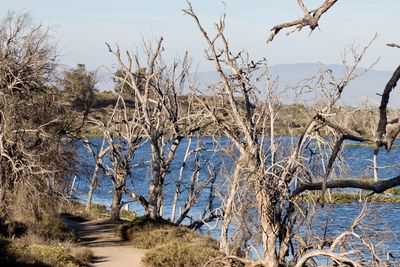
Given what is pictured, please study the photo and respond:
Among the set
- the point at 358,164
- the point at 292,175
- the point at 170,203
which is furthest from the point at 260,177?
the point at 358,164

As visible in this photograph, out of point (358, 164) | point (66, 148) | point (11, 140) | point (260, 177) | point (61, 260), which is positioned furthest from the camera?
point (358, 164)

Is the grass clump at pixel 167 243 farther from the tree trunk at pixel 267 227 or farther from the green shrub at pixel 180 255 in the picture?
the tree trunk at pixel 267 227

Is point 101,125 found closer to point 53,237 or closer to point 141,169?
point 53,237

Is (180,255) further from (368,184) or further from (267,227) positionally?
(368,184)

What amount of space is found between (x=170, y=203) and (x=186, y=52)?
17875 mm

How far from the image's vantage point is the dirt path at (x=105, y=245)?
73.5 feet

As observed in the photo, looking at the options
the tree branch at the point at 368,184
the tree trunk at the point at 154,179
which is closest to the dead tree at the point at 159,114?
the tree trunk at the point at 154,179

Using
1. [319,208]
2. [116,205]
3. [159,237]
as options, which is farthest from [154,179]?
[319,208]

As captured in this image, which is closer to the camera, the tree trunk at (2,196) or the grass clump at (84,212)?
the tree trunk at (2,196)

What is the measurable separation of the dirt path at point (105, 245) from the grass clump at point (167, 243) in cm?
43

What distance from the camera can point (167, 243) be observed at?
2309 centimetres

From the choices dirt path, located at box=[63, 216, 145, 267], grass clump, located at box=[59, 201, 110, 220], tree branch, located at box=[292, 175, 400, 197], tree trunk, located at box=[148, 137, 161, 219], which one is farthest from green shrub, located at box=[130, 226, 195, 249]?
tree branch, located at box=[292, 175, 400, 197]

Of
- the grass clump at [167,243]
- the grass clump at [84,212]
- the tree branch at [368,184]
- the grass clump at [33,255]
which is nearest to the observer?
the tree branch at [368,184]

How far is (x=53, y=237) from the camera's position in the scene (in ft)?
81.1
